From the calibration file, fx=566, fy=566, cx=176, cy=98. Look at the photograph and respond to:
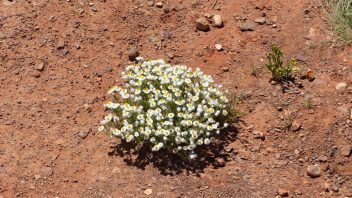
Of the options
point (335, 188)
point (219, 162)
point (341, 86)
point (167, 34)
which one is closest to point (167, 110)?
point (219, 162)

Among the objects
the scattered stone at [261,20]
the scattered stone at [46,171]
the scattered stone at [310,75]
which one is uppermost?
the scattered stone at [261,20]

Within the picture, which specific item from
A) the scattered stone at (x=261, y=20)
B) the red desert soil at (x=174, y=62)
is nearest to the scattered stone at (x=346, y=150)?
the red desert soil at (x=174, y=62)

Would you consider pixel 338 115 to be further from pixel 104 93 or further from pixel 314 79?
pixel 104 93

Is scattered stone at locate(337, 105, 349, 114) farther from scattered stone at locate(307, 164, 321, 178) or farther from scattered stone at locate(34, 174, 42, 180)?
scattered stone at locate(34, 174, 42, 180)

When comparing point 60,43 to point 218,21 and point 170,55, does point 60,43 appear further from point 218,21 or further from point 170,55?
point 218,21

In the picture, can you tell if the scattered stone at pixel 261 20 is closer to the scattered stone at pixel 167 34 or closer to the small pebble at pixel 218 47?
the small pebble at pixel 218 47

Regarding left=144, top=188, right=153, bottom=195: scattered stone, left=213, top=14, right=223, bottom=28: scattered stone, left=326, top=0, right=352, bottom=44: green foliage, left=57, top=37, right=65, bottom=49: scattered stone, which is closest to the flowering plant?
left=144, top=188, right=153, bottom=195: scattered stone

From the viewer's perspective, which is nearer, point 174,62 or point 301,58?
point 301,58
